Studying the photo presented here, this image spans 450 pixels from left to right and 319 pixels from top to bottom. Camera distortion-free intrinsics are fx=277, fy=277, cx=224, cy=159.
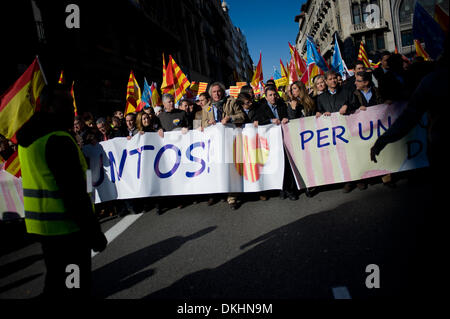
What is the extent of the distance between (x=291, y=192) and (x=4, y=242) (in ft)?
16.2

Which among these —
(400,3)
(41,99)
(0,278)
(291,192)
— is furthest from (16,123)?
(400,3)

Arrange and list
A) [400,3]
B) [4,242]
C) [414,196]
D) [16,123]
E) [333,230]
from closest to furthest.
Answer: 1. [333,230]
2. [16,123]
3. [414,196]
4. [4,242]
5. [400,3]

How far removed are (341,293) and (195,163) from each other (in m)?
3.13

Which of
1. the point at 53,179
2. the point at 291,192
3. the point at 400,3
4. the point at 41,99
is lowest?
the point at 291,192

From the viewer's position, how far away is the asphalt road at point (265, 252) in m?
2.33

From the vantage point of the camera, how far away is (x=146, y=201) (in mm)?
5281

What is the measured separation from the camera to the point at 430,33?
179 inches

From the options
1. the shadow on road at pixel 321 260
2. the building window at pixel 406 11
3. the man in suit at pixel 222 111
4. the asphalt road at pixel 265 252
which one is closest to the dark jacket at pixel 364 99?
the asphalt road at pixel 265 252

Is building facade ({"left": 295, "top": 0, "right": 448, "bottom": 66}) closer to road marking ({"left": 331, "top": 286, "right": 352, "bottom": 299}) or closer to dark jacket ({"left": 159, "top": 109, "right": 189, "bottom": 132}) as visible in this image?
dark jacket ({"left": 159, "top": 109, "right": 189, "bottom": 132})

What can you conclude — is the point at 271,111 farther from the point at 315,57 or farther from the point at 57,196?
the point at 315,57

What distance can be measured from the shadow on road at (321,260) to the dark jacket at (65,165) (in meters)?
1.21

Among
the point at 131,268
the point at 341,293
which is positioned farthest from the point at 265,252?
the point at 131,268

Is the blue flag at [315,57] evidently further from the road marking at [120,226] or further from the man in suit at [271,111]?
the road marking at [120,226]
